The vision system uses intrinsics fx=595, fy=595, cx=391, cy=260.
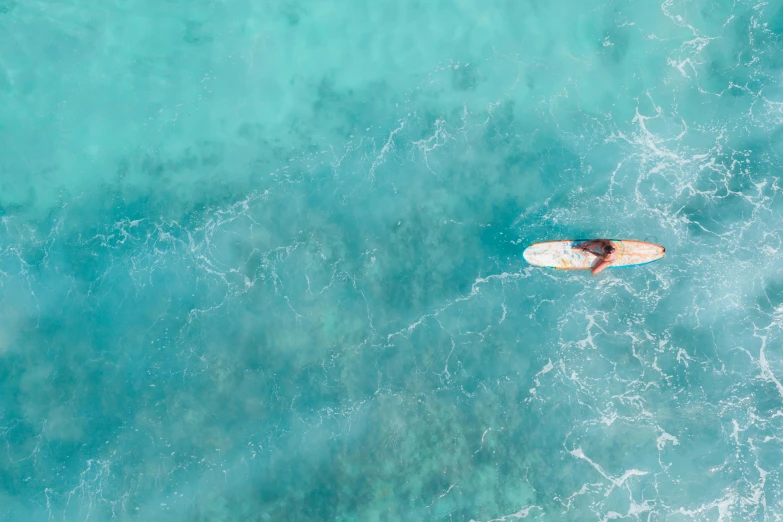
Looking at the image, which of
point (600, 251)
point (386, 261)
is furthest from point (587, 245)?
point (386, 261)

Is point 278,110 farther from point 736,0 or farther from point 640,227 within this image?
point 736,0

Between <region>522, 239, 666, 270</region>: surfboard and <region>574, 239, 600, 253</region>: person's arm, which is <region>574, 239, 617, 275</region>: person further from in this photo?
<region>522, 239, 666, 270</region>: surfboard

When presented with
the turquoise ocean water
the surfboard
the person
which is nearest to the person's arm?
the person

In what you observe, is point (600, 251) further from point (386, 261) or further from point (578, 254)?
→ point (386, 261)

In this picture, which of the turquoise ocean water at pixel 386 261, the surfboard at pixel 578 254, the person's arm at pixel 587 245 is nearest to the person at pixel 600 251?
the person's arm at pixel 587 245

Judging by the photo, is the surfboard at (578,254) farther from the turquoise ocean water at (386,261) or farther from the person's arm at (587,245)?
the turquoise ocean water at (386,261)

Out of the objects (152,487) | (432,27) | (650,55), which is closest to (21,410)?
(152,487)
